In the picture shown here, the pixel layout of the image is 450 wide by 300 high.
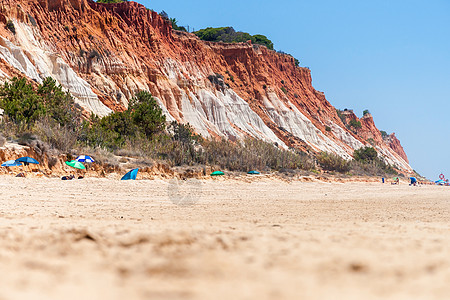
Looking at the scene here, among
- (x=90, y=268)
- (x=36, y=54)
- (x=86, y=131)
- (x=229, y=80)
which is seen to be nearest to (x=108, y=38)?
(x=36, y=54)

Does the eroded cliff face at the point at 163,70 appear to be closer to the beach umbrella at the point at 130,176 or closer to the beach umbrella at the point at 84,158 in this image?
the beach umbrella at the point at 84,158

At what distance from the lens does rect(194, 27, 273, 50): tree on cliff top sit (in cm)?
7441

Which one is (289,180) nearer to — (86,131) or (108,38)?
(86,131)

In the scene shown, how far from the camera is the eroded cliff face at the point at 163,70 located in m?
37.7

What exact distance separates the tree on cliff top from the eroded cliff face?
6.24 m

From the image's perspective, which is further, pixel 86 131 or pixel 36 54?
pixel 36 54

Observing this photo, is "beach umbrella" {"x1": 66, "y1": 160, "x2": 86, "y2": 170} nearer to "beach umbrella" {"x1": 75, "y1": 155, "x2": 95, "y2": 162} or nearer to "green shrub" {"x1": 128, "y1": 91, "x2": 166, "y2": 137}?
"beach umbrella" {"x1": 75, "y1": 155, "x2": 95, "y2": 162}

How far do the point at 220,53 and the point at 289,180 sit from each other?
137 ft

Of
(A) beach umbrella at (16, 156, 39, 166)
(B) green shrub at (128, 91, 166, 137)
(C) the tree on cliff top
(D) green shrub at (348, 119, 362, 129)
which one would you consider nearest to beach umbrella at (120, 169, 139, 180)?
(A) beach umbrella at (16, 156, 39, 166)

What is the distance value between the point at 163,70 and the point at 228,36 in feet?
93.8

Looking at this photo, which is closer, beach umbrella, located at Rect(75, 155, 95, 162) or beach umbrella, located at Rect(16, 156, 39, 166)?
beach umbrella, located at Rect(16, 156, 39, 166)

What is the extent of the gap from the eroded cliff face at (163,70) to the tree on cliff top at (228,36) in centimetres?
624

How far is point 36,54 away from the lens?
3694 centimetres

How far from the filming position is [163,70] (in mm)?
50688
